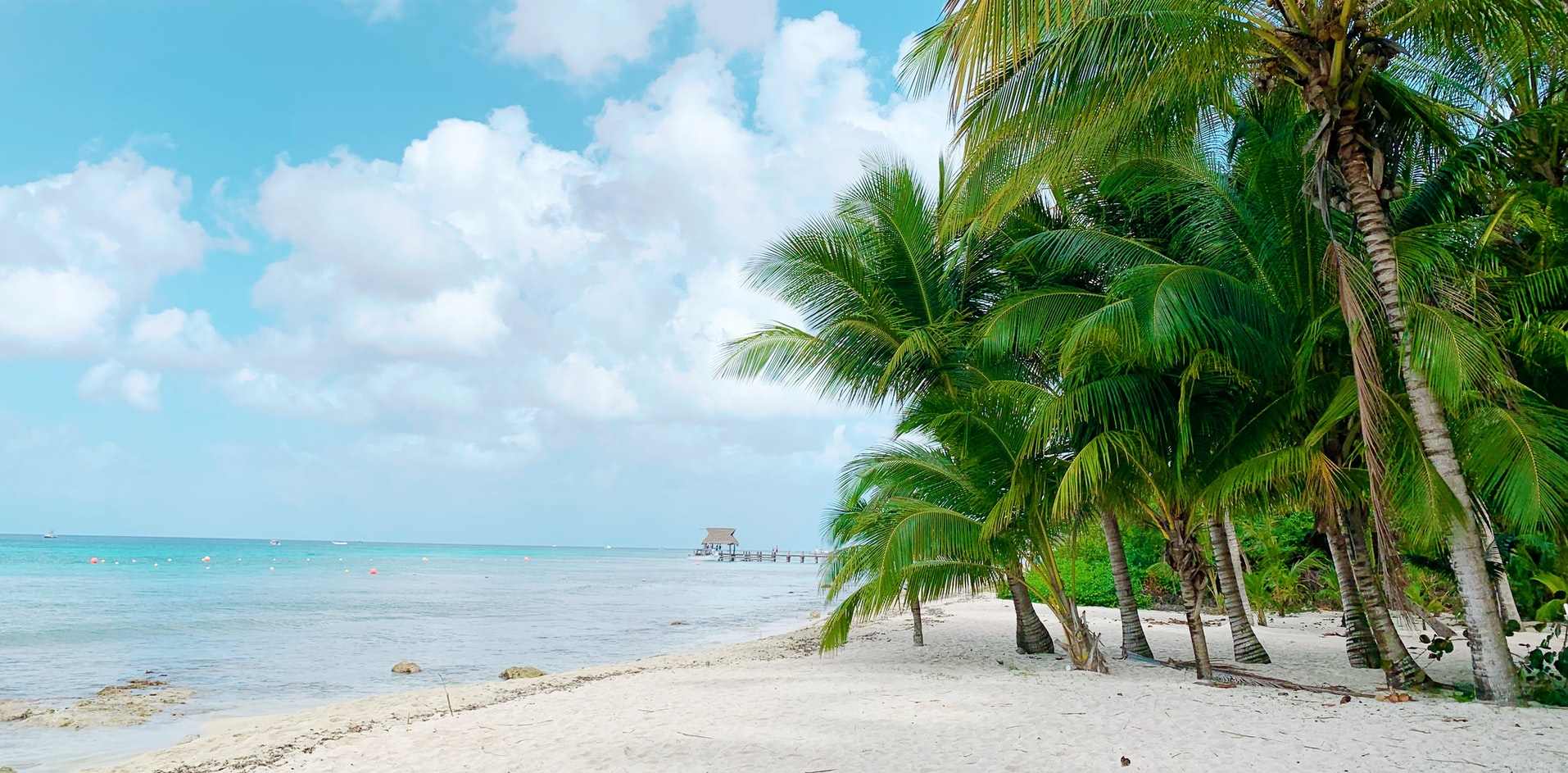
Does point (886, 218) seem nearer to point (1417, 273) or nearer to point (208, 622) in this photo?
point (1417, 273)

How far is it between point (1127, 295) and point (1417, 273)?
6.75ft

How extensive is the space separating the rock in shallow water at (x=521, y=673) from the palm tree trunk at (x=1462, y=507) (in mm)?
11135

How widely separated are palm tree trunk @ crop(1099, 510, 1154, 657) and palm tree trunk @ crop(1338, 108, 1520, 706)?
3567mm

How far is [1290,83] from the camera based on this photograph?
719 cm

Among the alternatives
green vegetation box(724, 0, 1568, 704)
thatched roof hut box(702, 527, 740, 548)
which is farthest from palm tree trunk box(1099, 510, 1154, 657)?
thatched roof hut box(702, 527, 740, 548)

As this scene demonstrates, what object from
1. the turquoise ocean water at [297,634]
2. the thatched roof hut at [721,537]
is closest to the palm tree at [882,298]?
the turquoise ocean water at [297,634]

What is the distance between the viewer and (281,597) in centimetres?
3269

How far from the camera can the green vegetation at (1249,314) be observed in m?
6.22

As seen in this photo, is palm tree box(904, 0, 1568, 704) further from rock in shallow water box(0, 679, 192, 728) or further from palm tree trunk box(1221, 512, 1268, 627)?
rock in shallow water box(0, 679, 192, 728)

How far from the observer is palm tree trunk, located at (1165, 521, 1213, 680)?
322 inches

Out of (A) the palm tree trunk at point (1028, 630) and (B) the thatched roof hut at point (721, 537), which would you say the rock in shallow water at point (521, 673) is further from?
(B) the thatched roof hut at point (721, 537)

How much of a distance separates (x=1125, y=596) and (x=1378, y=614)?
111 inches

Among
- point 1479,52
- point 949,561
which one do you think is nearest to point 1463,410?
point 1479,52

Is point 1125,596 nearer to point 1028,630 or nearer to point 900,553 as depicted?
point 1028,630
